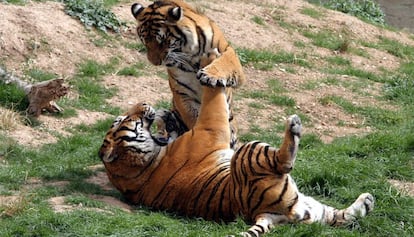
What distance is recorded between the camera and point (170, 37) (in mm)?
6785

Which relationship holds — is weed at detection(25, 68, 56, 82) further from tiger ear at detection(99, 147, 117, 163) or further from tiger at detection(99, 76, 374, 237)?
tiger ear at detection(99, 147, 117, 163)

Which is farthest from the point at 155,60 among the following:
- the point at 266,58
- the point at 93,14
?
the point at 266,58

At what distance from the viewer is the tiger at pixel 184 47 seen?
22.2 feet

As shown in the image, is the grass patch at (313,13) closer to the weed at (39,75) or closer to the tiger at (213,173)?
the weed at (39,75)

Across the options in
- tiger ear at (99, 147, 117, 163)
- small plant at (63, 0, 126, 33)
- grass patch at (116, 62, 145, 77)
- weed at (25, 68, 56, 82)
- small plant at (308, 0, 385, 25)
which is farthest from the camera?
small plant at (308, 0, 385, 25)

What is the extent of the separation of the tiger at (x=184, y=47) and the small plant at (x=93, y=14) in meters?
3.90

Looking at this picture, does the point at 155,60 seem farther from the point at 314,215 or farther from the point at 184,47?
the point at 314,215

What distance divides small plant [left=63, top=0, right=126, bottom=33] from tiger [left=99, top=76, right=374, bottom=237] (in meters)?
4.42

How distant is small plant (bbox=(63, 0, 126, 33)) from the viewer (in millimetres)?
10781

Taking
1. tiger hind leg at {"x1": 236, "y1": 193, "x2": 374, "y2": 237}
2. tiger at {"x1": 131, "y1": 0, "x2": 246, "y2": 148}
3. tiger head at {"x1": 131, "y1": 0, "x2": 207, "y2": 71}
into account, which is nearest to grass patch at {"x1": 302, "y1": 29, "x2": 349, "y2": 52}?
tiger at {"x1": 131, "y1": 0, "x2": 246, "y2": 148}

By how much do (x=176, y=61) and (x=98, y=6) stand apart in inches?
179

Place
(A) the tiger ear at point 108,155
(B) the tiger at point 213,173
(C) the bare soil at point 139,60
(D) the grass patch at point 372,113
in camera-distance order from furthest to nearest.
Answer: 1. (D) the grass patch at point 372,113
2. (C) the bare soil at point 139,60
3. (A) the tiger ear at point 108,155
4. (B) the tiger at point 213,173

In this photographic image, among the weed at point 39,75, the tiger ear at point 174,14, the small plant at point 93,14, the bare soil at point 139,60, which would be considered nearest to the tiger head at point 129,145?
the tiger ear at point 174,14

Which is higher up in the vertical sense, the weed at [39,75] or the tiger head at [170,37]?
the tiger head at [170,37]
